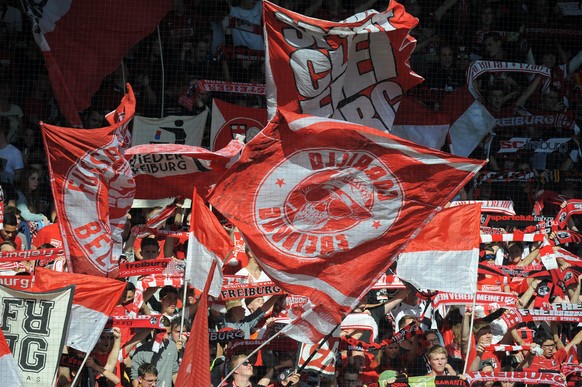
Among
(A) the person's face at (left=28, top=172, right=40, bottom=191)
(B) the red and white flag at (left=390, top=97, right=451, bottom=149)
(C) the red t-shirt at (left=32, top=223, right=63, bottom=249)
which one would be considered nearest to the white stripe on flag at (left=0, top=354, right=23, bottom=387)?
(C) the red t-shirt at (left=32, top=223, right=63, bottom=249)

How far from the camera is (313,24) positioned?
10.4m

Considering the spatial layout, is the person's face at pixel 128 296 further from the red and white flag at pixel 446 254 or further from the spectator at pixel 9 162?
the spectator at pixel 9 162

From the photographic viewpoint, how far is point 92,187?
419 inches

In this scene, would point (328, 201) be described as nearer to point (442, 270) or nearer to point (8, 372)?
point (442, 270)

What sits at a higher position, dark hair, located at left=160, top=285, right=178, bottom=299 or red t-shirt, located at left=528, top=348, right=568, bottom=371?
dark hair, located at left=160, top=285, right=178, bottom=299

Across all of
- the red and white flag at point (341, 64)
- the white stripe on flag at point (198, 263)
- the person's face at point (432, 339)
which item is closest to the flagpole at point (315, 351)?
the white stripe on flag at point (198, 263)

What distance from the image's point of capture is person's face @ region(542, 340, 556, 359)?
10875 mm

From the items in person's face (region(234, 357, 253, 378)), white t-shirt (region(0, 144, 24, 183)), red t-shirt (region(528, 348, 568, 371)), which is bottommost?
person's face (region(234, 357, 253, 378))

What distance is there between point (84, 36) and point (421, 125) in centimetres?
310

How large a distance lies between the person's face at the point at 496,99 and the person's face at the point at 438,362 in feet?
13.1

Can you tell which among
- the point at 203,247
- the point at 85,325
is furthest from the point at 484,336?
the point at 85,325

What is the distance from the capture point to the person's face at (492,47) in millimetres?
13844

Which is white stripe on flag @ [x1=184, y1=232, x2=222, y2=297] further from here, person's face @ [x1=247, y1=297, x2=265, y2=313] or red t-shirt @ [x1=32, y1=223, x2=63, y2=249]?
red t-shirt @ [x1=32, y1=223, x2=63, y2=249]

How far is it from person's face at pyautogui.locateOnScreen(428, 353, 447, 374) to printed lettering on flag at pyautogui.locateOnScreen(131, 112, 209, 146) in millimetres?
3498
